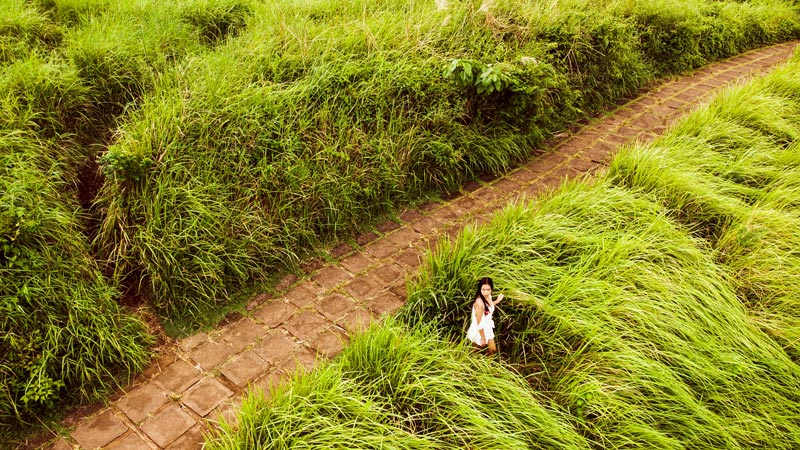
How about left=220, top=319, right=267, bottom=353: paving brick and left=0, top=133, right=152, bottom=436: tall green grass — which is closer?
left=0, top=133, right=152, bottom=436: tall green grass

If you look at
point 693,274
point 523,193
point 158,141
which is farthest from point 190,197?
point 693,274

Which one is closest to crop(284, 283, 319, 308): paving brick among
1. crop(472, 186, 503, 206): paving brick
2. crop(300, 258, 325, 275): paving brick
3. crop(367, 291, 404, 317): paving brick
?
crop(300, 258, 325, 275): paving brick

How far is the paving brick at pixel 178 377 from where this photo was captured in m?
3.02

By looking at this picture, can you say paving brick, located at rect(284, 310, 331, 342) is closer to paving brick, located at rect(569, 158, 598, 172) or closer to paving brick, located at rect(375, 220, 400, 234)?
paving brick, located at rect(375, 220, 400, 234)

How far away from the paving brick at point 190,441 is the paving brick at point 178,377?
30 centimetres

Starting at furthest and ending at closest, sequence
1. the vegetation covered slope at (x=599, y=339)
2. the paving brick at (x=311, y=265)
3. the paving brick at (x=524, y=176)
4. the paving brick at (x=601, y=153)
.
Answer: the paving brick at (x=601, y=153) → the paving brick at (x=524, y=176) → the paving brick at (x=311, y=265) → the vegetation covered slope at (x=599, y=339)

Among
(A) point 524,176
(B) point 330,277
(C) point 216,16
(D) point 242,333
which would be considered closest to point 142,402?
(D) point 242,333

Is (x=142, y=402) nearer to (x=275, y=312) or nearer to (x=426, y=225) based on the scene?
(x=275, y=312)

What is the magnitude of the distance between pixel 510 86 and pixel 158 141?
9.37 feet

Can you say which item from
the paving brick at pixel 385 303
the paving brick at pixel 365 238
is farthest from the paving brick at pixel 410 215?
the paving brick at pixel 385 303

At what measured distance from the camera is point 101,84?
164 inches

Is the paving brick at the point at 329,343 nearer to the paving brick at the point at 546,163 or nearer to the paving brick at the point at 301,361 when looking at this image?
the paving brick at the point at 301,361

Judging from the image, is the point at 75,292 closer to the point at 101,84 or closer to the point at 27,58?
the point at 101,84

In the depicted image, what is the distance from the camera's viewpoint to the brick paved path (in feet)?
9.25
